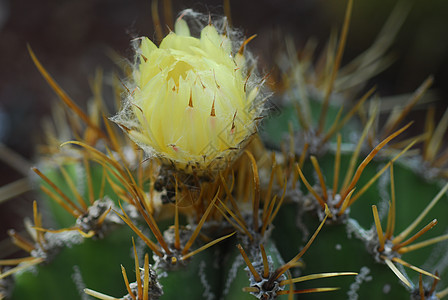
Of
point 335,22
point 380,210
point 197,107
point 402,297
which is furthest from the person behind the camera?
point 335,22

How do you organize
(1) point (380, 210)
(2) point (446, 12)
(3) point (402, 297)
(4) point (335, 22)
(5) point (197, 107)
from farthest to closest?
(4) point (335, 22)
(2) point (446, 12)
(1) point (380, 210)
(3) point (402, 297)
(5) point (197, 107)

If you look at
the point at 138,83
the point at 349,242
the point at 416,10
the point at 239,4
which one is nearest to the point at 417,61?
the point at 416,10

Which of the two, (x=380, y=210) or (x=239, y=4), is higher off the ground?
(x=239, y=4)

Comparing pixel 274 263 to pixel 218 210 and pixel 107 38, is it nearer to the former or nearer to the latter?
pixel 218 210

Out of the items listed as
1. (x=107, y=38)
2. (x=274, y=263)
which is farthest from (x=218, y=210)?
(x=107, y=38)

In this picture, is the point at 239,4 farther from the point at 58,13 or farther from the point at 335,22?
the point at 58,13

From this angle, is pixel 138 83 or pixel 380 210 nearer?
pixel 138 83

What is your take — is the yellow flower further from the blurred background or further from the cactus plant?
the blurred background

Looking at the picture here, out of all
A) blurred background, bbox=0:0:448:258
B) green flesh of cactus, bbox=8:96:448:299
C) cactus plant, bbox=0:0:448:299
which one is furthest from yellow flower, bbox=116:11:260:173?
blurred background, bbox=0:0:448:258
